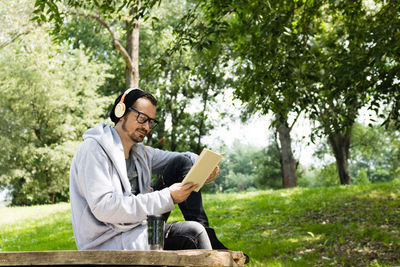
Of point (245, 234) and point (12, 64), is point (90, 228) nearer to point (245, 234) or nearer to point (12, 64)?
point (245, 234)

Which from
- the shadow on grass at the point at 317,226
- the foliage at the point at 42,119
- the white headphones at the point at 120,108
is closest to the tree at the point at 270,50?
the shadow on grass at the point at 317,226

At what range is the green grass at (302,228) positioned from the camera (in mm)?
6273

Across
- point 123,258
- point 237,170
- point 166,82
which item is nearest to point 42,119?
point 166,82

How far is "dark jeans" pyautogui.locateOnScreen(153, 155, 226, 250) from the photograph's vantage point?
2.67 meters

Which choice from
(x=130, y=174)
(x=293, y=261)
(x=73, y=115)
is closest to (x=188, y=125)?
(x=73, y=115)

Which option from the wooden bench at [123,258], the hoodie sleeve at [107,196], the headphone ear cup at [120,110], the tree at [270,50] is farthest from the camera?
the tree at [270,50]

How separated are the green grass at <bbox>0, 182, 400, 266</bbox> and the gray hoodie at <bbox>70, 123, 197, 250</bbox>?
371 cm

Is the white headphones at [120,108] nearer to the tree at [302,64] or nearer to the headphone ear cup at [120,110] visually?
the headphone ear cup at [120,110]

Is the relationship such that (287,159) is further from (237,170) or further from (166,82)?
(237,170)

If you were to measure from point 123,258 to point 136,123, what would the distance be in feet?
4.51

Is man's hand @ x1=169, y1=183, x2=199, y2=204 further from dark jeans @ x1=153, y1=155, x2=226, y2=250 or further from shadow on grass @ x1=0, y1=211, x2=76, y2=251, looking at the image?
shadow on grass @ x1=0, y1=211, x2=76, y2=251

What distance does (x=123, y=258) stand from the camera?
1.79 meters

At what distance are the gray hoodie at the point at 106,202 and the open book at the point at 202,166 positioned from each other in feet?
0.61

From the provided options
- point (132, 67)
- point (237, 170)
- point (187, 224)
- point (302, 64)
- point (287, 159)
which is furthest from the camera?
point (237, 170)
